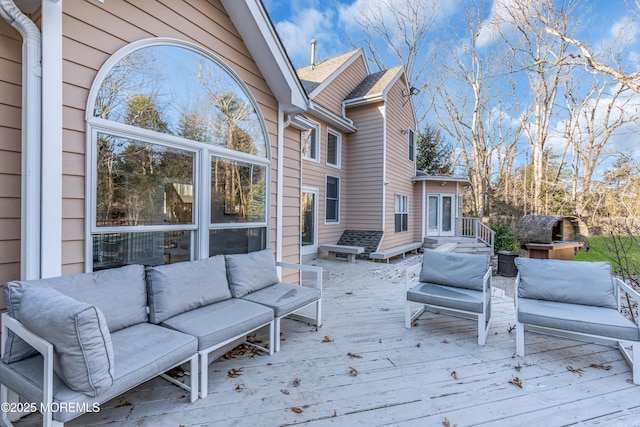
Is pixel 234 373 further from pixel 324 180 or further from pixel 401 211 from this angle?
pixel 401 211

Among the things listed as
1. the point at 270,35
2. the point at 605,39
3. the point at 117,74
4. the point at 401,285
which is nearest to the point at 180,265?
the point at 117,74

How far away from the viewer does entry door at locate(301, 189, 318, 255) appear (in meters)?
A: 8.91

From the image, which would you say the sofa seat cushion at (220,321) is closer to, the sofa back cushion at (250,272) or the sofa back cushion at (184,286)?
the sofa back cushion at (184,286)

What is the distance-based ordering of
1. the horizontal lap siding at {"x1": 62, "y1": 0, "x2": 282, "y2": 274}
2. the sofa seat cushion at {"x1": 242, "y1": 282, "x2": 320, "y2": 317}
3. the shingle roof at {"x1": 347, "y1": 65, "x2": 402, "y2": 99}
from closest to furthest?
the horizontal lap siding at {"x1": 62, "y1": 0, "x2": 282, "y2": 274} → the sofa seat cushion at {"x1": 242, "y1": 282, "x2": 320, "y2": 317} → the shingle roof at {"x1": 347, "y1": 65, "x2": 402, "y2": 99}

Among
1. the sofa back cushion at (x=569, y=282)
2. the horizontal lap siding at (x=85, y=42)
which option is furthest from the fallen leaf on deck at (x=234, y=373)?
the sofa back cushion at (x=569, y=282)

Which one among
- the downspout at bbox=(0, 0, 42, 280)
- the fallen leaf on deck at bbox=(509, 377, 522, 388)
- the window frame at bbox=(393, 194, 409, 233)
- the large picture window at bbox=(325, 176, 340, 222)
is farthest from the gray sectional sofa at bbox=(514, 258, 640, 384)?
the window frame at bbox=(393, 194, 409, 233)

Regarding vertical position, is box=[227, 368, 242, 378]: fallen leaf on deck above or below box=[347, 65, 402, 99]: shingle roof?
below

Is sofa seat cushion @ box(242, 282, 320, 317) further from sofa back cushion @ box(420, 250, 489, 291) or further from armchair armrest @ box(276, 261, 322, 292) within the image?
sofa back cushion @ box(420, 250, 489, 291)

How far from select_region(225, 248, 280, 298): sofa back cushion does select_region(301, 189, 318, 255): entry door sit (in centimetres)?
490

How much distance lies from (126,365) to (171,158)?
2.05m

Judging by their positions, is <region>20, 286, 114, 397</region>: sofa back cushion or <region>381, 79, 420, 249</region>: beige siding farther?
<region>381, 79, 420, 249</region>: beige siding

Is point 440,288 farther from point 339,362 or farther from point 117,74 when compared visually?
point 117,74

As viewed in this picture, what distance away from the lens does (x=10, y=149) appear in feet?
7.39

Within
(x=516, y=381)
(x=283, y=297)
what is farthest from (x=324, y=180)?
(x=516, y=381)
